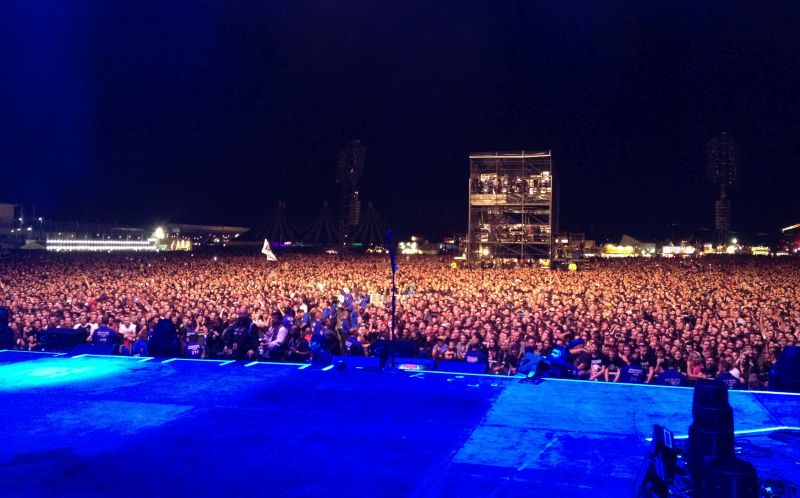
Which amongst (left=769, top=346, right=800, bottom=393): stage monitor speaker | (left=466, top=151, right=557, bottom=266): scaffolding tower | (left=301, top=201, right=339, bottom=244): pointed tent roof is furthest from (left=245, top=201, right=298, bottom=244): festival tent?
(left=769, top=346, right=800, bottom=393): stage monitor speaker

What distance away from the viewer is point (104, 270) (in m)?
25.2

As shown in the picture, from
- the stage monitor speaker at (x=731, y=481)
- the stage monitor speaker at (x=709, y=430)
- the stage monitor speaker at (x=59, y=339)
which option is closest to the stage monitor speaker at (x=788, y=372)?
the stage monitor speaker at (x=709, y=430)

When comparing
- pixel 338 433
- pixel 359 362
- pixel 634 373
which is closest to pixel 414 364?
pixel 359 362

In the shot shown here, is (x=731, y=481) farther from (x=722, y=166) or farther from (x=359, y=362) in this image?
(x=722, y=166)

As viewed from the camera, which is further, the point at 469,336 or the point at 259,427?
the point at 469,336

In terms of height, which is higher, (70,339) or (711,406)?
(711,406)

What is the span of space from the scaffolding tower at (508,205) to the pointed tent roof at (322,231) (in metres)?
46.1

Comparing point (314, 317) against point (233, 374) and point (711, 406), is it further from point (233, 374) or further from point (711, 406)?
point (711, 406)

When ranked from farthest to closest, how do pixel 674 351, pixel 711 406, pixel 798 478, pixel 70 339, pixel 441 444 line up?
pixel 70 339 → pixel 674 351 → pixel 441 444 → pixel 798 478 → pixel 711 406

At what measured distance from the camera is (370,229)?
285 ft

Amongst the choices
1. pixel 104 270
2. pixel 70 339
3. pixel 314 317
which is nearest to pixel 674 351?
pixel 314 317

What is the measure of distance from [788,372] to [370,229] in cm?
8060

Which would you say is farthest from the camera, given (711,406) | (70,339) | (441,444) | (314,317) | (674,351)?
(314,317)

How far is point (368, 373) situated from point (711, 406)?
486cm
